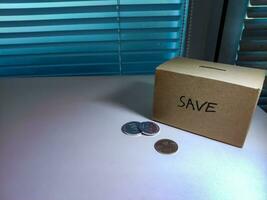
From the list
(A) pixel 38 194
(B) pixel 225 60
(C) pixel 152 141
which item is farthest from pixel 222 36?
(A) pixel 38 194

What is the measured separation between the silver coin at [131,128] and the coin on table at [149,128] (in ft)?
0.04

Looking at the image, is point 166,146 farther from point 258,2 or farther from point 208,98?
point 258,2

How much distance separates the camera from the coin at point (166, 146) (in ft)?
2.15

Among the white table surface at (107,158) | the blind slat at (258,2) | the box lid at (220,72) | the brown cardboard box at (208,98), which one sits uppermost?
the blind slat at (258,2)

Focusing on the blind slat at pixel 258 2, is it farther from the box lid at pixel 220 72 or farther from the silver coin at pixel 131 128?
the silver coin at pixel 131 128

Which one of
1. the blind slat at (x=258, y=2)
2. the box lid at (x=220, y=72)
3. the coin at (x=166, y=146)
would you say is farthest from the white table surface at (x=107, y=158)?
the blind slat at (x=258, y=2)

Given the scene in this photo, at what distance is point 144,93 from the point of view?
36.3 inches

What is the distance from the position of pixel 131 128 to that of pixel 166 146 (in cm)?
12

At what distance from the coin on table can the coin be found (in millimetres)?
41

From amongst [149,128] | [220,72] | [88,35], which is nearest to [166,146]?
[149,128]

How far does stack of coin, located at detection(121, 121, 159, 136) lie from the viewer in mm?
712

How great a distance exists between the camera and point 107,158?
63 cm

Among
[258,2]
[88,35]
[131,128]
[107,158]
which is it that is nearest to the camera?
[107,158]

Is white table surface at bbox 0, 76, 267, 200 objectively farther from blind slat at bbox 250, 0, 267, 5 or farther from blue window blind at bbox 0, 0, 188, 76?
blind slat at bbox 250, 0, 267, 5
